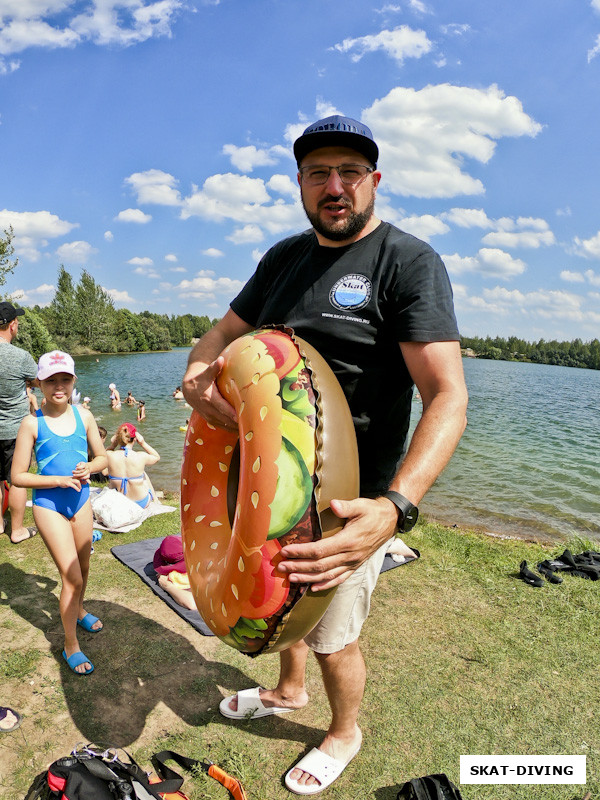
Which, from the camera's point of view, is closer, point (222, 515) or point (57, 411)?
point (222, 515)

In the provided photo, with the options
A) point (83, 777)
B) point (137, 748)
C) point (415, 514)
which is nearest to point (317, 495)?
point (415, 514)

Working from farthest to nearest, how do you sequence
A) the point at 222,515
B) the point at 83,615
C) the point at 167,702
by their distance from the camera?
the point at 83,615 < the point at 167,702 < the point at 222,515

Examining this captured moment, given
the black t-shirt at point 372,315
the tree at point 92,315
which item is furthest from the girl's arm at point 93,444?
the tree at point 92,315

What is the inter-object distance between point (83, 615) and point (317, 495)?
9.36 ft

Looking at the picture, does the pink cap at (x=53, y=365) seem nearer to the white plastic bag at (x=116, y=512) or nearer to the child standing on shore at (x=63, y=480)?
the child standing on shore at (x=63, y=480)

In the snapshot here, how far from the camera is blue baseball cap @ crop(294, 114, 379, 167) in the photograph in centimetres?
177

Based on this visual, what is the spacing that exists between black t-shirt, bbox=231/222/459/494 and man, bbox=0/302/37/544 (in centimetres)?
392

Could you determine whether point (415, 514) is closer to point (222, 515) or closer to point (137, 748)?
point (222, 515)

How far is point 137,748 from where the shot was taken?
247cm

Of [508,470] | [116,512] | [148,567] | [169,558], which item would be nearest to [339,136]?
[169,558]

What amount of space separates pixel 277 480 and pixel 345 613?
929 mm

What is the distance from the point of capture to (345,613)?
6.76 feet

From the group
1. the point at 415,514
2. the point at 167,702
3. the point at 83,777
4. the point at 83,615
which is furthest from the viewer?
the point at 83,615

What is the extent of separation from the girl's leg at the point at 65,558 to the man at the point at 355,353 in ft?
5.05
